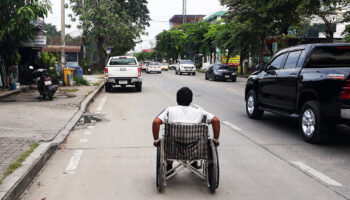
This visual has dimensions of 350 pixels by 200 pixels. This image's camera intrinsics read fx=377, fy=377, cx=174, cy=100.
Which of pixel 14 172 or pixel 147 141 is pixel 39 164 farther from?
pixel 147 141

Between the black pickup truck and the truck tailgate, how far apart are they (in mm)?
9877

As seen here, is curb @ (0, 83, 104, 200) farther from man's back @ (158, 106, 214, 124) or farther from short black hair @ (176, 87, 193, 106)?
short black hair @ (176, 87, 193, 106)

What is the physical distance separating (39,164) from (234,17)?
87.8 feet

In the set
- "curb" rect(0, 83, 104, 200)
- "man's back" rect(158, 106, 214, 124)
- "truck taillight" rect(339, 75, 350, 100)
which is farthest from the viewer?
"truck taillight" rect(339, 75, 350, 100)

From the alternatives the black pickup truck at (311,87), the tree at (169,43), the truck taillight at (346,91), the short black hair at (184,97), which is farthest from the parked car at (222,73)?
the tree at (169,43)

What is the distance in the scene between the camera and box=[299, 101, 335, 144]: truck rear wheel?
22.5ft

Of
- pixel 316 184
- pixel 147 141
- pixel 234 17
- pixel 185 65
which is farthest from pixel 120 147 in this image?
pixel 185 65

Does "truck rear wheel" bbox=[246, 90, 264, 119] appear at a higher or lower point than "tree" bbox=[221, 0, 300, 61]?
lower

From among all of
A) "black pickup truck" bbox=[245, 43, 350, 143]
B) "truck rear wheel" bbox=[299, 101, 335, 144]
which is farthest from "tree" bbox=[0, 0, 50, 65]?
"truck rear wheel" bbox=[299, 101, 335, 144]

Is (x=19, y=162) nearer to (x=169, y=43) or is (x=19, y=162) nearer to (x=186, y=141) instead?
(x=186, y=141)

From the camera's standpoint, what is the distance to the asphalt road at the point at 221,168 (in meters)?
4.59

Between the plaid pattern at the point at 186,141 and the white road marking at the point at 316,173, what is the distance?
1.74 m

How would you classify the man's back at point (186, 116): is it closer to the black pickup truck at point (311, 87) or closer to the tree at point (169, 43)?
the black pickup truck at point (311, 87)

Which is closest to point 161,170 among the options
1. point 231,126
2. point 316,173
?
point 316,173
